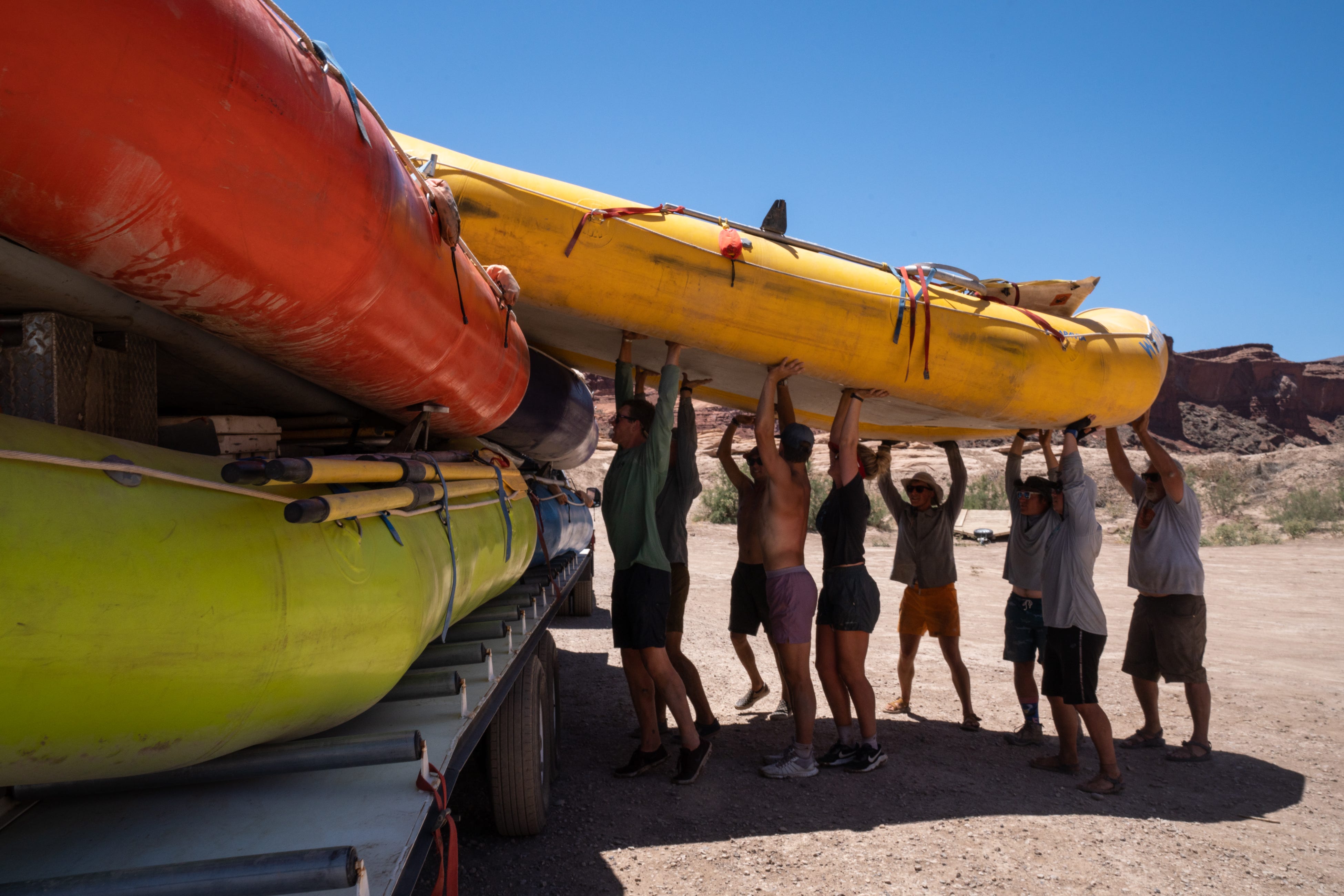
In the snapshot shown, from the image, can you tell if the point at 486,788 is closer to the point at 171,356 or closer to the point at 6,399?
the point at 171,356

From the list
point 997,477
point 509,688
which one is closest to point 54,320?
point 509,688

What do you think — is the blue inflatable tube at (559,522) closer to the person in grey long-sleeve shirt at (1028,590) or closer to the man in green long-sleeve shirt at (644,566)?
the man in green long-sleeve shirt at (644,566)

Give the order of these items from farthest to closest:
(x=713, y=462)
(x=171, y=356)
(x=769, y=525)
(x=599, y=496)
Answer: (x=713, y=462) < (x=599, y=496) < (x=769, y=525) < (x=171, y=356)

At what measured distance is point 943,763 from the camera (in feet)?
15.2

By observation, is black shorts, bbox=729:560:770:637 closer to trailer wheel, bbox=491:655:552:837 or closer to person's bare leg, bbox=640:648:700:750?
person's bare leg, bbox=640:648:700:750

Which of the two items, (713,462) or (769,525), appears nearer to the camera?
(769,525)

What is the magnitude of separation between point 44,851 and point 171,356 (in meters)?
1.42

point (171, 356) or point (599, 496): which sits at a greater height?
point (171, 356)

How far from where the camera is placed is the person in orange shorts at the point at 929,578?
17.7 ft

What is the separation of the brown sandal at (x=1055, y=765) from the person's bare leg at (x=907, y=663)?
1.03 metres

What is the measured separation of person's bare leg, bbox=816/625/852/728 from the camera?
4570 millimetres

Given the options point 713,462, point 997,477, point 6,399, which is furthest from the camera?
point 713,462

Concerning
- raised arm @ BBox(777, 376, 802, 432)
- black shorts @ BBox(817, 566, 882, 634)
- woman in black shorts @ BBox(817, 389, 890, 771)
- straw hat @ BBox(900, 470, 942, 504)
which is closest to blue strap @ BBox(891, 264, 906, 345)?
woman in black shorts @ BBox(817, 389, 890, 771)

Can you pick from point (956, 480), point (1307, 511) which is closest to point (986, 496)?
point (1307, 511)
